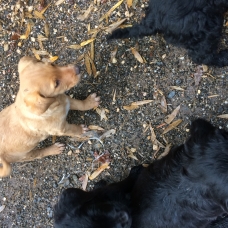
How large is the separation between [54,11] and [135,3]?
1.16 meters

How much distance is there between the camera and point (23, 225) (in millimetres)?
4484

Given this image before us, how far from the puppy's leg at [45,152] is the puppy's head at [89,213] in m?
1.02

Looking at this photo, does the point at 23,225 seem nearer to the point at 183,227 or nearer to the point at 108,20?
the point at 183,227

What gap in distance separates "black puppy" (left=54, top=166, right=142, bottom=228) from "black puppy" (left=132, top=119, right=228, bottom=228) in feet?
0.73

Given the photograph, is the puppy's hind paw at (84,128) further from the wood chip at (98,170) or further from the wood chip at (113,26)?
the wood chip at (113,26)

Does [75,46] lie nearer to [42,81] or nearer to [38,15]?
[38,15]

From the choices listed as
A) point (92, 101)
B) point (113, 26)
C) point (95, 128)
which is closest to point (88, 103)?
point (92, 101)

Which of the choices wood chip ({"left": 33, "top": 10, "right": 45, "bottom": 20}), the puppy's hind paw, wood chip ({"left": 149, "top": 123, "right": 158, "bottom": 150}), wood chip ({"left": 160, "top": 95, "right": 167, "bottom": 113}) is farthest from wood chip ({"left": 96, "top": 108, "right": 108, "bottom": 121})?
wood chip ({"left": 33, "top": 10, "right": 45, "bottom": 20})

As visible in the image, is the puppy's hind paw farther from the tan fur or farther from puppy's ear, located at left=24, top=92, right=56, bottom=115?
puppy's ear, located at left=24, top=92, right=56, bottom=115

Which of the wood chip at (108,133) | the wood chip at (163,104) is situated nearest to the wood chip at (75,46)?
the wood chip at (108,133)

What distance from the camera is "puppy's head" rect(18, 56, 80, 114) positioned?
309cm

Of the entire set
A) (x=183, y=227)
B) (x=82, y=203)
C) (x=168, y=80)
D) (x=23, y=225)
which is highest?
(x=168, y=80)

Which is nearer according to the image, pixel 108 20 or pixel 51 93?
pixel 51 93

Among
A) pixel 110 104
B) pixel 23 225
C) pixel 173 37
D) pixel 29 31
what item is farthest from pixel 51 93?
pixel 23 225
